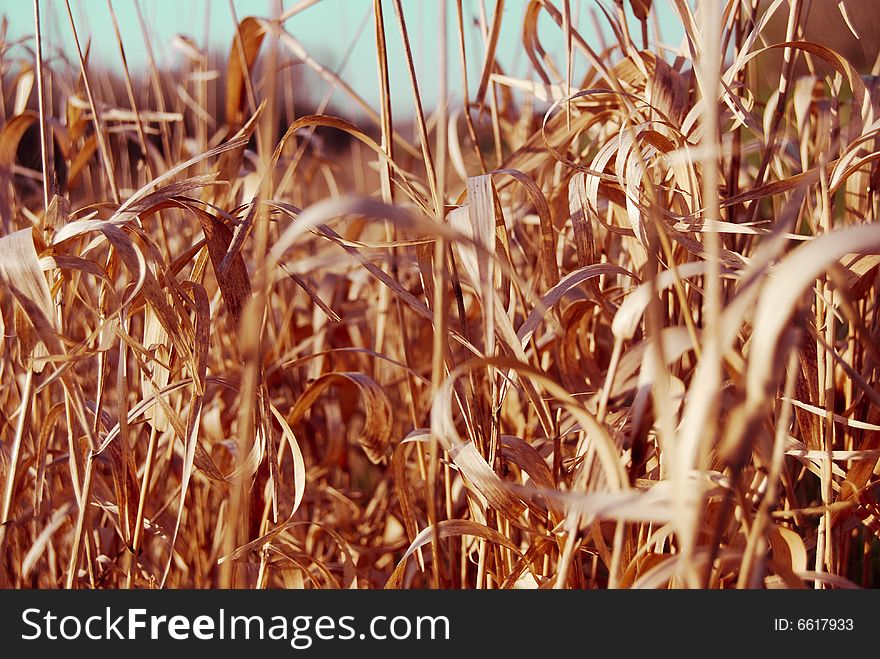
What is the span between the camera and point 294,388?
31.9 inches

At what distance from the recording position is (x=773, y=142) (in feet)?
1.56

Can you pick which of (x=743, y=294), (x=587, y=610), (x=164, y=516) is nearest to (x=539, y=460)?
(x=587, y=610)

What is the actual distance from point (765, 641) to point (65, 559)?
0.60 meters

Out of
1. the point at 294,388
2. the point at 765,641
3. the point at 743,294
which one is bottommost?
the point at 765,641

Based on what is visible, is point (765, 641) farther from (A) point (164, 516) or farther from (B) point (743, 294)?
(A) point (164, 516)

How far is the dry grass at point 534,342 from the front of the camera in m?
0.24

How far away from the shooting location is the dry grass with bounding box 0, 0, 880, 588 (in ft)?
0.80

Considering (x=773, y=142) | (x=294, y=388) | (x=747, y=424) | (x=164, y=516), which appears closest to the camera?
(x=747, y=424)

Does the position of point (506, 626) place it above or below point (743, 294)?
below

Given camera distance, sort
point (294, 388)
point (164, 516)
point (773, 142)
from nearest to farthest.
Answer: point (773, 142) < point (164, 516) < point (294, 388)

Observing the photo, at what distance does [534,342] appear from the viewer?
51 cm

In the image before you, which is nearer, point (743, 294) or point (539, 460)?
point (743, 294)

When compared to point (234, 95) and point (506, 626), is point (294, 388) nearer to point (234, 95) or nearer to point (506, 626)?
point (234, 95)

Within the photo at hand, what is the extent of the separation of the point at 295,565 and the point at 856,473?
0.36 meters
